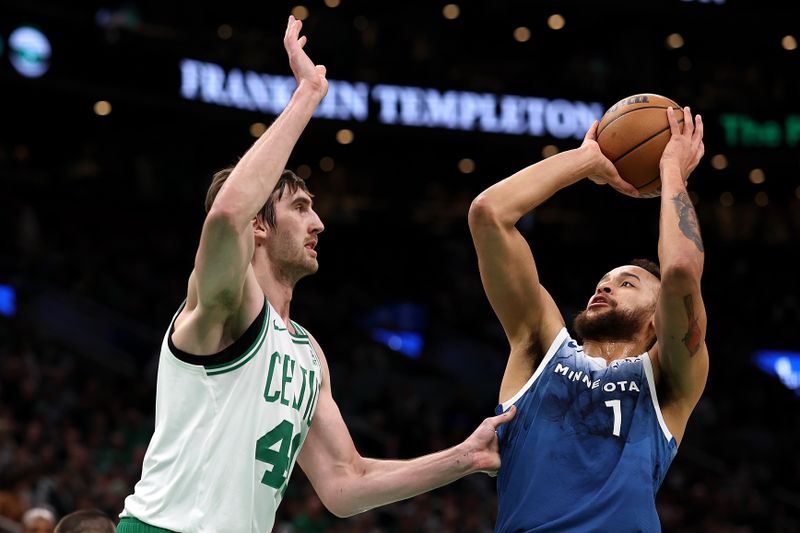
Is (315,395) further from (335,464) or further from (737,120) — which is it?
(737,120)

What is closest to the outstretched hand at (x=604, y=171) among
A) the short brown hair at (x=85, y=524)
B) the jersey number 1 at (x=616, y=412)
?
the jersey number 1 at (x=616, y=412)

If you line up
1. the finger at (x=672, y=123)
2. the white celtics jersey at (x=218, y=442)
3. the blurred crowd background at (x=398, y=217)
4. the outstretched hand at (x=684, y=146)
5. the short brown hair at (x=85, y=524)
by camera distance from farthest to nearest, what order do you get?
the blurred crowd background at (x=398, y=217) < the short brown hair at (x=85, y=524) < the finger at (x=672, y=123) < the outstretched hand at (x=684, y=146) < the white celtics jersey at (x=218, y=442)

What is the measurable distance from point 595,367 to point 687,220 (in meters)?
0.69

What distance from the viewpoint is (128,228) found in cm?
2166

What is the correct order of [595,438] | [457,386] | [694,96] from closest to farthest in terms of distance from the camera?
[595,438]
[457,386]
[694,96]

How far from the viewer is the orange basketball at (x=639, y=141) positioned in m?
4.74

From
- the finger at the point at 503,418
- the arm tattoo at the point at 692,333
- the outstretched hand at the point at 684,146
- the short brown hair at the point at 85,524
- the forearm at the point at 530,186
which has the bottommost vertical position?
the short brown hair at the point at 85,524

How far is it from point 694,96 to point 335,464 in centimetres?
2114

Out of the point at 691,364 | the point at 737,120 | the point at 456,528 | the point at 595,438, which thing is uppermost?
the point at 737,120

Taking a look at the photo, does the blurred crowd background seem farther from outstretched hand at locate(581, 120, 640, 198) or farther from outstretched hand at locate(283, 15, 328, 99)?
outstretched hand at locate(283, 15, 328, 99)

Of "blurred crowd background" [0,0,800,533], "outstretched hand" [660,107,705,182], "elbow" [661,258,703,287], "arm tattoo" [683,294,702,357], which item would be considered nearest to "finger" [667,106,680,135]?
"outstretched hand" [660,107,705,182]

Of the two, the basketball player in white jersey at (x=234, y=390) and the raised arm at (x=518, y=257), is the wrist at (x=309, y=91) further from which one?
the raised arm at (x=518, y=257)

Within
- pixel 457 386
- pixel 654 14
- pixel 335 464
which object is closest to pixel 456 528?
pixel 457 386

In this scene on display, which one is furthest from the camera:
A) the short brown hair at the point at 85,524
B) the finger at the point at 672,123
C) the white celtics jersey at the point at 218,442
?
the short brown hair at the point at 85,524
